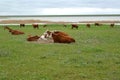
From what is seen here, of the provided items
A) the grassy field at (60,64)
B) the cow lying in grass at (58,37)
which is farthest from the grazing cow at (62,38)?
the grassy field at (60,64)

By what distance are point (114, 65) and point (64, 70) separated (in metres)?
1.81

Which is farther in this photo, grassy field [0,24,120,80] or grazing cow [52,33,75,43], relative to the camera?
grazing cow [52,33,75,43]

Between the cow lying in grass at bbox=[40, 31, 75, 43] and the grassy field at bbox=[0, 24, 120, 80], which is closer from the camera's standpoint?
the grassy field at bbox=[0, 24, 120, 80]

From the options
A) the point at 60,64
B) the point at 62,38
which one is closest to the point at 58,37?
the point at 62,38

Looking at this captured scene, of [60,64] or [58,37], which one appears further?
[58,37]

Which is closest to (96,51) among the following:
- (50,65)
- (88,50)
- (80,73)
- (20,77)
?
(88,50)

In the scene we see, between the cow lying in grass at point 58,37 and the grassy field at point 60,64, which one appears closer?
the grassy field at point 60,64

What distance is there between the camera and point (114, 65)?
40.2ft

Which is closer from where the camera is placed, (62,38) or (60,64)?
(60,64)

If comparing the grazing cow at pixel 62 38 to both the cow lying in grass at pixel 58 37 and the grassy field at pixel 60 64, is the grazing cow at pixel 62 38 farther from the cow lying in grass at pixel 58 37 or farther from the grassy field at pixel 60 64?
the grassy field at pixel 60 64

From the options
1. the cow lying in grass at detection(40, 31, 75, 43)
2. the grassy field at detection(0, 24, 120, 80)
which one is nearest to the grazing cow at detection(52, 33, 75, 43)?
the cow lying in grass at detection(40, 31, 75, 43)

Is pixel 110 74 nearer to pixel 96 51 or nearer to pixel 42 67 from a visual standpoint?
pixel 42 67

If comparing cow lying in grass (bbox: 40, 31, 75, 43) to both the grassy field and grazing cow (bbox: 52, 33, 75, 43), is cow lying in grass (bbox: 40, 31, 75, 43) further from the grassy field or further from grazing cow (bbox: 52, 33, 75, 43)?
the grassy field

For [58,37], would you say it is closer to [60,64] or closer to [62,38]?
[62,38]
